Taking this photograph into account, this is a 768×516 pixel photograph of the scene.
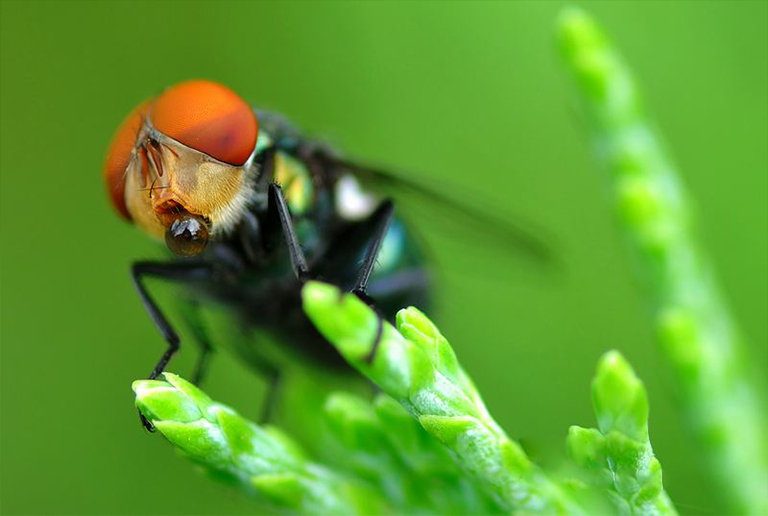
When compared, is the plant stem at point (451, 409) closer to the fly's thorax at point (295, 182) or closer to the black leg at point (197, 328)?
the fly's thorax at point (295, 182)

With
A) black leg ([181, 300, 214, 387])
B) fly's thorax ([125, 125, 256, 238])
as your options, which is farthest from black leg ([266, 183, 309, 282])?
black leg ([181, 300, 214, 387])

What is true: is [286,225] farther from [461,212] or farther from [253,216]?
[461,212]

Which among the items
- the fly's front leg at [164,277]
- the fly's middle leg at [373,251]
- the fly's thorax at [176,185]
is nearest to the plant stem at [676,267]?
the fly's middle leg at [373,251]

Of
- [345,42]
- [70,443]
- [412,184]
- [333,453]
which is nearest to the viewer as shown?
[333,453]

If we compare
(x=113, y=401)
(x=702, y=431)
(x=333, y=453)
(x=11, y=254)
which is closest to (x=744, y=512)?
(x=702, y=431)

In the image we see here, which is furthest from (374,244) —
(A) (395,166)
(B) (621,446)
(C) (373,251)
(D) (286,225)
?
(A) (395,166)

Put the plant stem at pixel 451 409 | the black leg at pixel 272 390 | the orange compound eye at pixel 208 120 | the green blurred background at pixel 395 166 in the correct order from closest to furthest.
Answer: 1. the plant stem at pixel 451 409
2. the orange compound eye at pixel 208 120
3. the black leg at pixel 272 390
4. the green blurred background at pixel 395 166

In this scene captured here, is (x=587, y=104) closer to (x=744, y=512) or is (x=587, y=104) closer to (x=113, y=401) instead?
(x=744, y=512)
